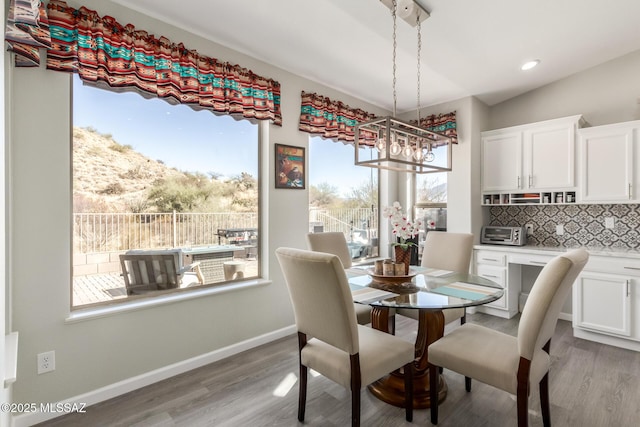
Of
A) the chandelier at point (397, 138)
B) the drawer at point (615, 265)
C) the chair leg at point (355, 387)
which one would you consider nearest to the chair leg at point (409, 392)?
the chair leg at point (355, 387)

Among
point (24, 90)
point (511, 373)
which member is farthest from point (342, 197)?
point (24, 90)

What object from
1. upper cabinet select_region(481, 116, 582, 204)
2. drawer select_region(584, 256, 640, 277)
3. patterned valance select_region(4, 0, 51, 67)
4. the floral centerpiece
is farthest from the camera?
upper cabinet select_region(481, 116, 582, 204)

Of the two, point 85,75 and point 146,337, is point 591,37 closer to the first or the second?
point 85,75

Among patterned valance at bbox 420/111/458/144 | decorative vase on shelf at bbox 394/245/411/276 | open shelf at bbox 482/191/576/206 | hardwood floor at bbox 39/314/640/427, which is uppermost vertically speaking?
patterned valance at bbox 420/111/458/144

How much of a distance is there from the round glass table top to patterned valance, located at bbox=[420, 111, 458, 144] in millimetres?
2144

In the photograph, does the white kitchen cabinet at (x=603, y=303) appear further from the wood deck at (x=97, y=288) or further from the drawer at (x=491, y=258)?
the wood deck at (x=97, y=288)

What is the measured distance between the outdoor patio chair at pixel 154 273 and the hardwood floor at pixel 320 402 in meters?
0.69

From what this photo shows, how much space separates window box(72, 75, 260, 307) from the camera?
2.25 metres

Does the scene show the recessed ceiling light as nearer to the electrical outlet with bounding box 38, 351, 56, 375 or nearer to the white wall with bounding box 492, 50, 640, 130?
the white wall with bounding box 492, 50, 640, 130

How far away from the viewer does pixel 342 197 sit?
4.11m

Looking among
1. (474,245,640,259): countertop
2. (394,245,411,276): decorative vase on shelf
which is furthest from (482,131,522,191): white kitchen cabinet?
(394,245,411,276): decorative vase on shelf

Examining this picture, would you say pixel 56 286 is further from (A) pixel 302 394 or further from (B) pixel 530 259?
(B) pixel 530 259

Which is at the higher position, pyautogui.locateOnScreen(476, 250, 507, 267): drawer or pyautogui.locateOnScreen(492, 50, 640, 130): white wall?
pyautogui.locateOnScreen(492, 50, 640, 130): white wall

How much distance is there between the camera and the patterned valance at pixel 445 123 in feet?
13.3
